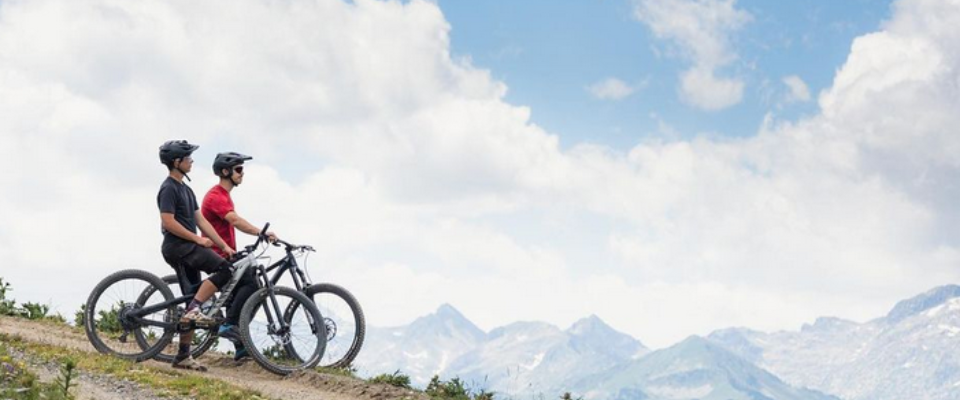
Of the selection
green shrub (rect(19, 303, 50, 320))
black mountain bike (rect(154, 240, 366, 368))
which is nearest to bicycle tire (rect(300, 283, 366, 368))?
black mountain bike (rect(154, 240, 366, 368))

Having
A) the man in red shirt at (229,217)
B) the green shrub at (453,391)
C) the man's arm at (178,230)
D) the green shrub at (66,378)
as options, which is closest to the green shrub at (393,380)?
the green shrub at (453,391)

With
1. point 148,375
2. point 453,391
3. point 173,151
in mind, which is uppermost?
point 173,151

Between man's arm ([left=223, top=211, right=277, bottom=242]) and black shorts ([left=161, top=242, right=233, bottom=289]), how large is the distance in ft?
1.76

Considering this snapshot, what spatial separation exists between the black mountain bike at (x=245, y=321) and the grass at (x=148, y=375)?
1.78ft

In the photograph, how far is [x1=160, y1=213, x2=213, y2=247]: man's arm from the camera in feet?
45.9

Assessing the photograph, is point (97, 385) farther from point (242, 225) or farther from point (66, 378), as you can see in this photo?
point (66, 378)

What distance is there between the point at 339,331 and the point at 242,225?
224 cm

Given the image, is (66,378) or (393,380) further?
(393,380)

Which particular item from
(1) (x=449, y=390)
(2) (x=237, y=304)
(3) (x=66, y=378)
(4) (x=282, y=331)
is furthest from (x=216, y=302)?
(3) (x=66, y=378)

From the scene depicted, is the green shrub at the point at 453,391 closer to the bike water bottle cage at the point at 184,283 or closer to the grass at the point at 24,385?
the bike water bottle cage at the point at 184,283

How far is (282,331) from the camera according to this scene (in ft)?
48.3

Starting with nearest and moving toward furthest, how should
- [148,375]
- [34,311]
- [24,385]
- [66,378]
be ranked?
[66,378] → [24,385] → [148,375] → [34,311]

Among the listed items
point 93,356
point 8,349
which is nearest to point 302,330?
point 93,356

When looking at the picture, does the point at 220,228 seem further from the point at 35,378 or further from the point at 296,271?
the point at 35,378
